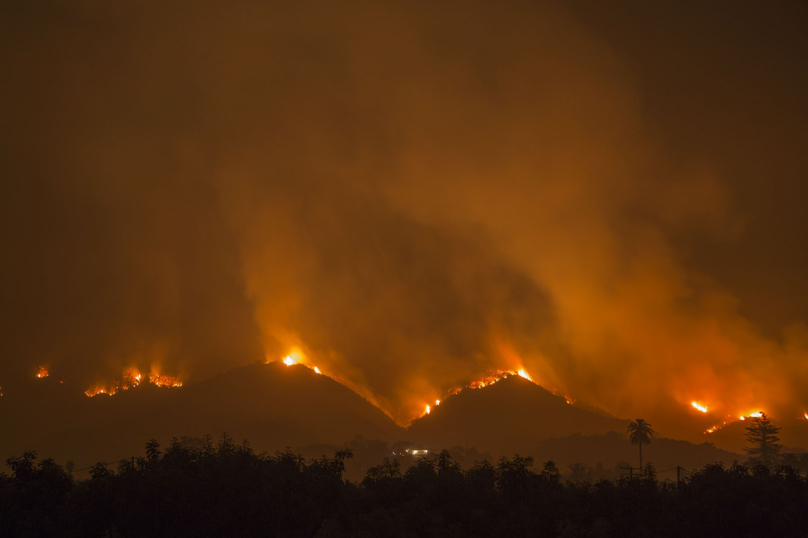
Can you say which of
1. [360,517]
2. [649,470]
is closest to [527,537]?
[360,517]

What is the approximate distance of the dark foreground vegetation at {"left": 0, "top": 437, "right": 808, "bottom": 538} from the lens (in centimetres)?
3644

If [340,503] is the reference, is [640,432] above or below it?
above

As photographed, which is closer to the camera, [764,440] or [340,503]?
[340,503]

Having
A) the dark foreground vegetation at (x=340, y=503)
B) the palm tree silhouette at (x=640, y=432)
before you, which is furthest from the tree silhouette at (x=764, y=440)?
the dark foreground vegetation at (x=340, y=503)

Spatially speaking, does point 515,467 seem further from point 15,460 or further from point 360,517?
point 15,460

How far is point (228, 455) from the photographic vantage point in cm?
4591

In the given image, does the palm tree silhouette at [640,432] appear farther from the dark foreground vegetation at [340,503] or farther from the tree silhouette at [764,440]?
the dark foreground vegetation at [340,503]

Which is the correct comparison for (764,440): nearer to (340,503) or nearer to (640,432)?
(640,432)

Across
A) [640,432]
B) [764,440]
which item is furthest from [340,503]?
[764,440]

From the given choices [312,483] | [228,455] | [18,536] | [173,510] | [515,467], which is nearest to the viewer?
[18,536]

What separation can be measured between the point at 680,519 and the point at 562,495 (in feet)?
27.9

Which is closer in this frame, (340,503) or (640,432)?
(340,503)

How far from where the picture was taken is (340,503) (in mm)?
42531

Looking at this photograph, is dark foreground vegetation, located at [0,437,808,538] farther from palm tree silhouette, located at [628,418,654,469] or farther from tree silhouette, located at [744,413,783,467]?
tree silhouette, located at [744,413,783,467]
